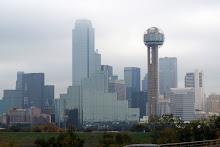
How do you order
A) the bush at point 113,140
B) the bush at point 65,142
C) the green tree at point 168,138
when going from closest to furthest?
the bush at point 113,140 → the green tree at point 168,138 → the bush at point 65,142

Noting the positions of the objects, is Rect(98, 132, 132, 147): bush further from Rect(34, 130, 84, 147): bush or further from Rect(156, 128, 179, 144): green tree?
Rect(156, 128, 179, 144): green tree

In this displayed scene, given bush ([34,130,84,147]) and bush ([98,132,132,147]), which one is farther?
bush ([34,130,84,147])

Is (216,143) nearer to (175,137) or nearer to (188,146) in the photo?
(188,146)

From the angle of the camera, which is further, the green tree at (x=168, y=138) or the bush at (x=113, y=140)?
the green tree at (x=168, y=138)

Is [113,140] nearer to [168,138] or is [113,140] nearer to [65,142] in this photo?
[65,142]

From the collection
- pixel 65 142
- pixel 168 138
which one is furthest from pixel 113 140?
pixel 168 138

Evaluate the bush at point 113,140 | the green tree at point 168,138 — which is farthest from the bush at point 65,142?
the green tree at point 168,138

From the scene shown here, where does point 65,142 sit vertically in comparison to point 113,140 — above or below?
below

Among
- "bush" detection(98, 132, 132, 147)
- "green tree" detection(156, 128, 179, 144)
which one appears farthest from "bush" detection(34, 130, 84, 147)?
"green tree" detection(156, 128, 179, 144)

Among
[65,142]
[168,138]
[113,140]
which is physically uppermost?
[168,138]

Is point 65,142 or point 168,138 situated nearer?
point 65,142

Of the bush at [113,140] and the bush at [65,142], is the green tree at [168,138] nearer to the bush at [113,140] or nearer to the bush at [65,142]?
the bush at [113,140]

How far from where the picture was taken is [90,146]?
118375 mm

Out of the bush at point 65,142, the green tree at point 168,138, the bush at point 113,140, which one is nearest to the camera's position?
the bush at point 113,140
